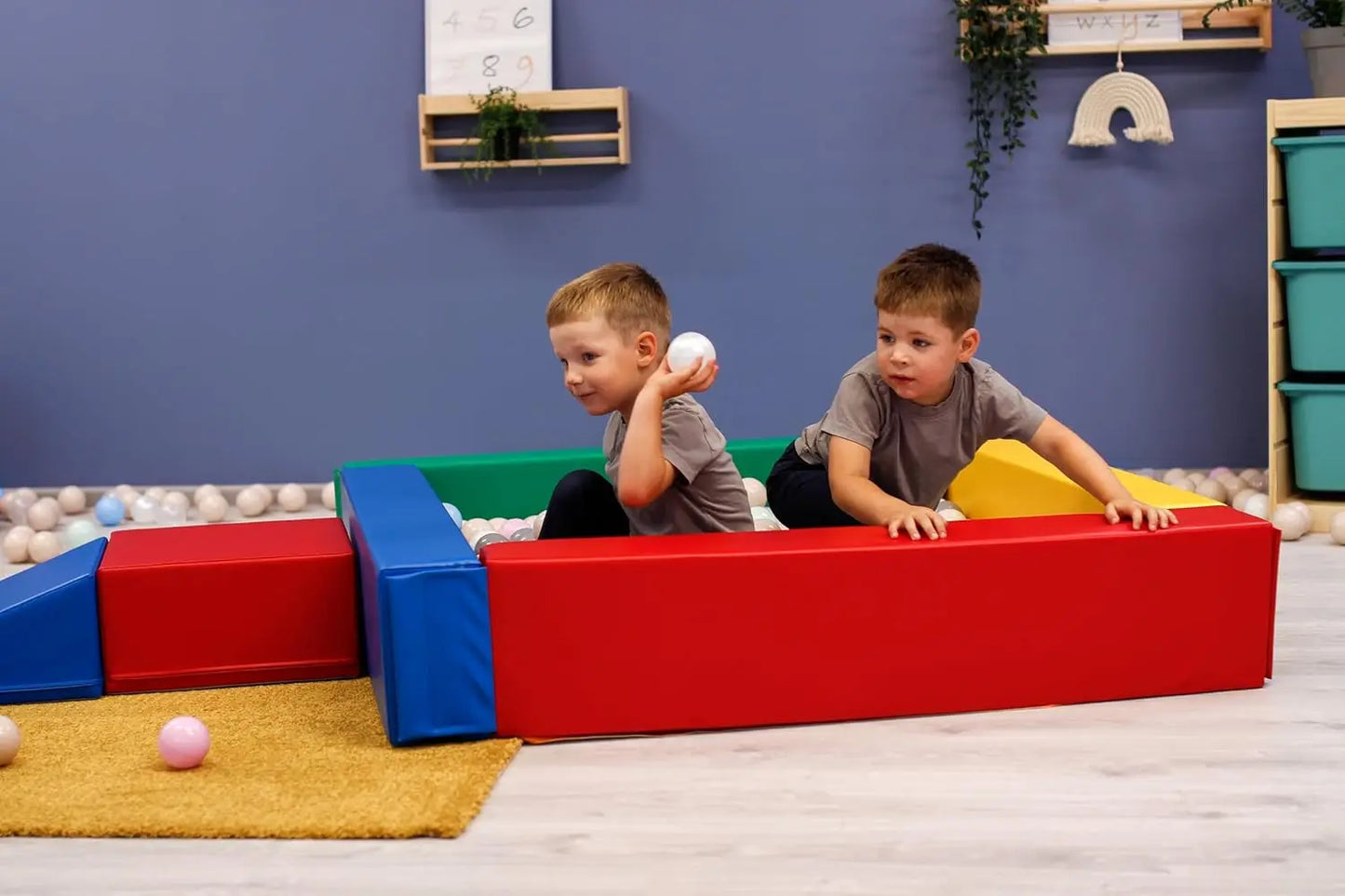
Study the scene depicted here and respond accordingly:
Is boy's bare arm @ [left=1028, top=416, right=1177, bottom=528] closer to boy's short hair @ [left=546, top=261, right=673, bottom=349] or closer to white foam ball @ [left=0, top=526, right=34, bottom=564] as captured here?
boy's short hair @ [left=546, top=261, right=673, bottom=349]

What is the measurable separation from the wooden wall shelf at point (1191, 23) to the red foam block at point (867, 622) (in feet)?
6.50

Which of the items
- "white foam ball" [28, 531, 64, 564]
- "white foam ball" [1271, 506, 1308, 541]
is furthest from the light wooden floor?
"white foam ball" [28, 531, 64, 564]

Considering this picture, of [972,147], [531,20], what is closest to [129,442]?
[531,20]

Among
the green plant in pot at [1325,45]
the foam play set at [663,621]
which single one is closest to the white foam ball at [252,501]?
the foam play set at [663,621]

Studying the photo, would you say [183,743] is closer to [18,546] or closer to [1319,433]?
[18,546]

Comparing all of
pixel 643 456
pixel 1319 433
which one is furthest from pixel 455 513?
pixel 1319 433

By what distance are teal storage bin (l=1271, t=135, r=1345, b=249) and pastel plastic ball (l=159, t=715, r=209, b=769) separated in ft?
8.42

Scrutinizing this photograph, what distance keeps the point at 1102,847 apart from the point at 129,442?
10.5 ft

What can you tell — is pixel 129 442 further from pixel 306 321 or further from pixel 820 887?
pixel 820 887

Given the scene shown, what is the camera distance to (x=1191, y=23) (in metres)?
3.67

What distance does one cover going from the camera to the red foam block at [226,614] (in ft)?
6.80

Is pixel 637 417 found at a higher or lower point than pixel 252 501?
higher

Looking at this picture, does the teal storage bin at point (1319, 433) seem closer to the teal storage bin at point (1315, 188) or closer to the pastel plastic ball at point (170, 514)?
the teal storage bin at point (1315, 188)

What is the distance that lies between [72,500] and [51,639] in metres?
1.94
